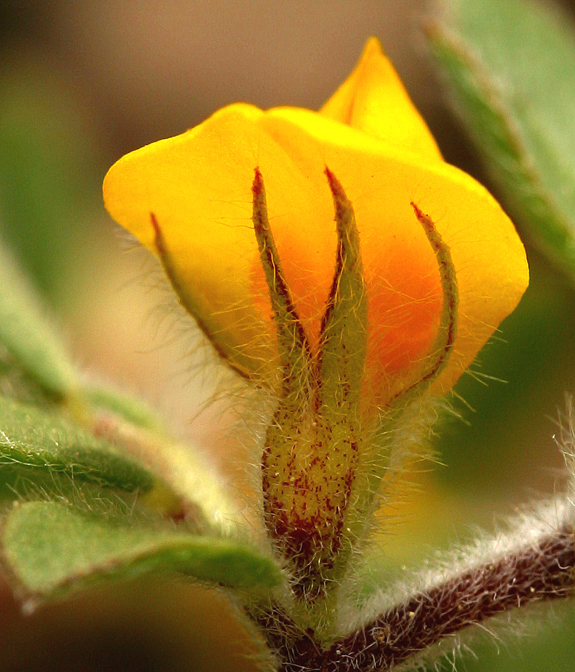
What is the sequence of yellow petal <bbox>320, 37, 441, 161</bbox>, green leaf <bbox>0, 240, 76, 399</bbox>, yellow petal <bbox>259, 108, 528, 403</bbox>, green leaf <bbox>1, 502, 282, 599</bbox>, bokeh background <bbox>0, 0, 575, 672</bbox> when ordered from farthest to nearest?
1. bokeh background <bbox>0, 0, 575, 672</bbox>
2. green leaf <bbox>0, 240, 76, 399</bbox>
3. yellow petal <bbox>320, 37, 441, 161</bbox>
4. yellow petal <bbox>259, 108, 528, 403</bbox>
5. green leaf <bbox>1, 502, 282, 599</bbox>

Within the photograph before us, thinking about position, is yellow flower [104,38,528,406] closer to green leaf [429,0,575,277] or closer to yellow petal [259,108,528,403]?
yellow petal [259,108,528,403]

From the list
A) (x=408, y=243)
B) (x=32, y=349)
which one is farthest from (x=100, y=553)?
(x=32, y=349)

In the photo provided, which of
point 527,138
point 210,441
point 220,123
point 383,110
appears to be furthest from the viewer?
point 210,441

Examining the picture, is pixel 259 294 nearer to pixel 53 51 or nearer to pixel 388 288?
pixel 388 288

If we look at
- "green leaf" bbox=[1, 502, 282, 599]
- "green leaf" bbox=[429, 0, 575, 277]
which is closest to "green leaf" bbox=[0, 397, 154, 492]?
"green leaf" bbox=[1, 502, 282, 599]

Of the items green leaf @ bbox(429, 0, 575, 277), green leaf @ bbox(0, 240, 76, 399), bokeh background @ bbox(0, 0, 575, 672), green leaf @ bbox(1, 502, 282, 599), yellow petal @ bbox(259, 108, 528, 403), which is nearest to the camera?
green leaf @ bbox(1, 502, 282, 599)

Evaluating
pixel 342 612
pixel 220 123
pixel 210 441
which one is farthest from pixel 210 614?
pixel 220 123

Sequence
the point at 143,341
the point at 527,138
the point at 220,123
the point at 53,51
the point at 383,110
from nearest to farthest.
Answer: the point at 220,123 → the point at 383,110 → the point at 527,138 → the point at 143,341 → the point at 53,51
